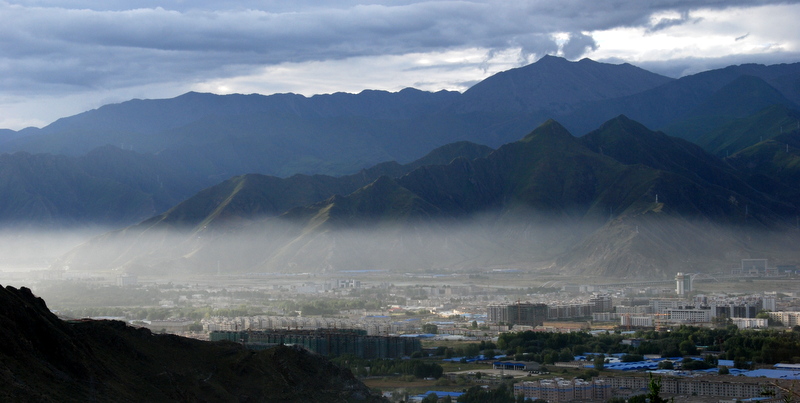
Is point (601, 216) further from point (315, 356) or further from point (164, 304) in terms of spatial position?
point (315, 356)

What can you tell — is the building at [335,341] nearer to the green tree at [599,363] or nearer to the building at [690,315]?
the green tree at [599,363]

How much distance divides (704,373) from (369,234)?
128 meters

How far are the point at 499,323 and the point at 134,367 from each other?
67.8m

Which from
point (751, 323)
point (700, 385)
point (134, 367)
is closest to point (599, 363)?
point (700, 385)

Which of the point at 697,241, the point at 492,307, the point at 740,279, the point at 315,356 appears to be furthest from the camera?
the point at 697,241

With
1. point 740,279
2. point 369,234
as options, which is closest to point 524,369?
point 740,279

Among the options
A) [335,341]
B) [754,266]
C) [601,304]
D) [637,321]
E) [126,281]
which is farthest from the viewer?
[754,266]

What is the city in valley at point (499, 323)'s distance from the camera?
220 feet

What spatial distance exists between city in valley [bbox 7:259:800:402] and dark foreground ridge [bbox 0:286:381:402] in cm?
991

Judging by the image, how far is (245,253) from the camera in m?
197

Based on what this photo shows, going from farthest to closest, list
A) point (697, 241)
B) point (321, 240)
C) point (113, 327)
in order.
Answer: point (321, 240)
point (697, 241)
point (113, 327)

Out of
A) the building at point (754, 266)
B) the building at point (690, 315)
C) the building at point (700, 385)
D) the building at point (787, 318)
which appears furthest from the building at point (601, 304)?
the building at point (700, 385)

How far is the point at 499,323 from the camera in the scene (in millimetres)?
108750

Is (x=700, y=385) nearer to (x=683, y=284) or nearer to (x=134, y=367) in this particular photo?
(x=134, y=367)
